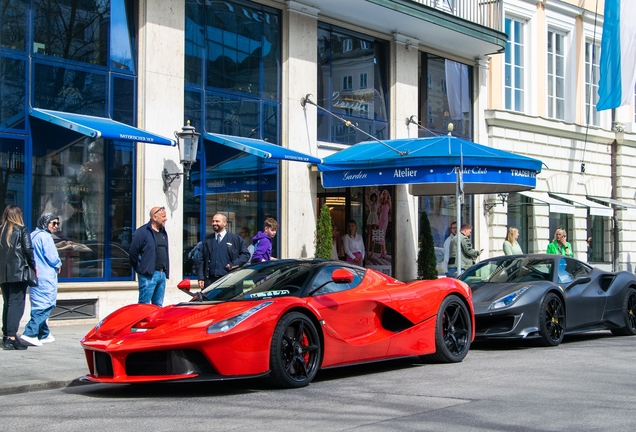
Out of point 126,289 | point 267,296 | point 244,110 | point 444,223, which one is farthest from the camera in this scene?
point 444,223

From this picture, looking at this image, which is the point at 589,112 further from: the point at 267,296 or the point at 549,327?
the point at 267,296

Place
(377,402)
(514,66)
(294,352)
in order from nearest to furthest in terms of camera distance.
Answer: (377,402)
(294,352)
(514,66)

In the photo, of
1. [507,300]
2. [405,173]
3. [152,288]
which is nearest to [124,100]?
[152,288]

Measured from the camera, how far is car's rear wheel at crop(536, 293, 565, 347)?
444 inches

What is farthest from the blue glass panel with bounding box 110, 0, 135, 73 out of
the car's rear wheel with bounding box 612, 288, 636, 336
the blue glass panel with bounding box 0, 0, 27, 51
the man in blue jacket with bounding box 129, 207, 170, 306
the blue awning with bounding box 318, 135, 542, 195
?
the car's rear wheel with bounding box 612, 288, 636, 336

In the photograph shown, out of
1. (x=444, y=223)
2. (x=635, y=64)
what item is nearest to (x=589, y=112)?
(x=635, y=64)

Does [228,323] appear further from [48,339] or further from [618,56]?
[618,56]

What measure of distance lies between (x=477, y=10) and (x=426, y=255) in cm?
648

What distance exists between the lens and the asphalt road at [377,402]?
6.27 meters

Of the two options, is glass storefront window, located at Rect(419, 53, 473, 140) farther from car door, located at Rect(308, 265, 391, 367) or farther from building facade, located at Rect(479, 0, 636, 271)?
car door, located at Rect(308, 265, 391, 367)

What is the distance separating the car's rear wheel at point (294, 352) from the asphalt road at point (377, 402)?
127 mm

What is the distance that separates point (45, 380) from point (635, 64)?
2095 centimetres

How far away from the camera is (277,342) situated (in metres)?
7.69

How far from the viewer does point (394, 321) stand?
923 cm
